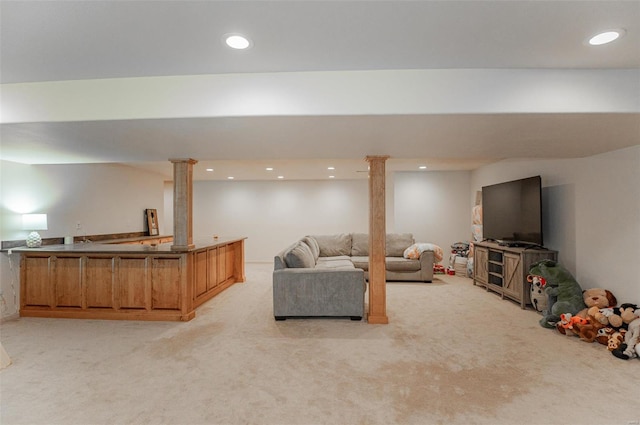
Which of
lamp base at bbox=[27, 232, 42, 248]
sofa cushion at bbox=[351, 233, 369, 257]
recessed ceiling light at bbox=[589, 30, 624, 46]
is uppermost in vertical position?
recessed ceiling light at bbox=[589, 30, 624, 46]

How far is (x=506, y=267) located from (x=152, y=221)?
693cm

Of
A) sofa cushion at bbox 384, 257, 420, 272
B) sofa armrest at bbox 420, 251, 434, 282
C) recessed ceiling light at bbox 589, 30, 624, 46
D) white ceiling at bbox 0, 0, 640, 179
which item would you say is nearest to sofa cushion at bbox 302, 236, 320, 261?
sofa cushion at bbox 384, 257, 420, 272

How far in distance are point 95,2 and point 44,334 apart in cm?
373

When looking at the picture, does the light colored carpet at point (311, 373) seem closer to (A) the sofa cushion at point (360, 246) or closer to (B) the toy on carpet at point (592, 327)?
(B) the toy on carpet at point (592, 327)

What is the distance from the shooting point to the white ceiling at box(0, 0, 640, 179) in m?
1.65

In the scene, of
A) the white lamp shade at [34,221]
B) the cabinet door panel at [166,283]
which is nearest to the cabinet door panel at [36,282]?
the white lamp shade at [34,221]

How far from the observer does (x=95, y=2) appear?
157cm

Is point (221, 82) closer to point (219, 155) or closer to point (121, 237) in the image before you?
point (219, 155)

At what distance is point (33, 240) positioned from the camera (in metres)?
4.32

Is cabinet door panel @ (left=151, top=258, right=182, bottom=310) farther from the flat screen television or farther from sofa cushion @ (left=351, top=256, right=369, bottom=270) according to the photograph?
the flat screen television

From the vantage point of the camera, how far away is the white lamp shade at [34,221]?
427 cm

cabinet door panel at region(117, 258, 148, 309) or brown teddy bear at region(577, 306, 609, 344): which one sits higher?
cabinet door panel at region(117, 258, 148, 309)

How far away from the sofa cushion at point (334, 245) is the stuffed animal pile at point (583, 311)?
356 cm

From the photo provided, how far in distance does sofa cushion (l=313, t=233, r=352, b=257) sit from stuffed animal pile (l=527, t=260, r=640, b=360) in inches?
140
